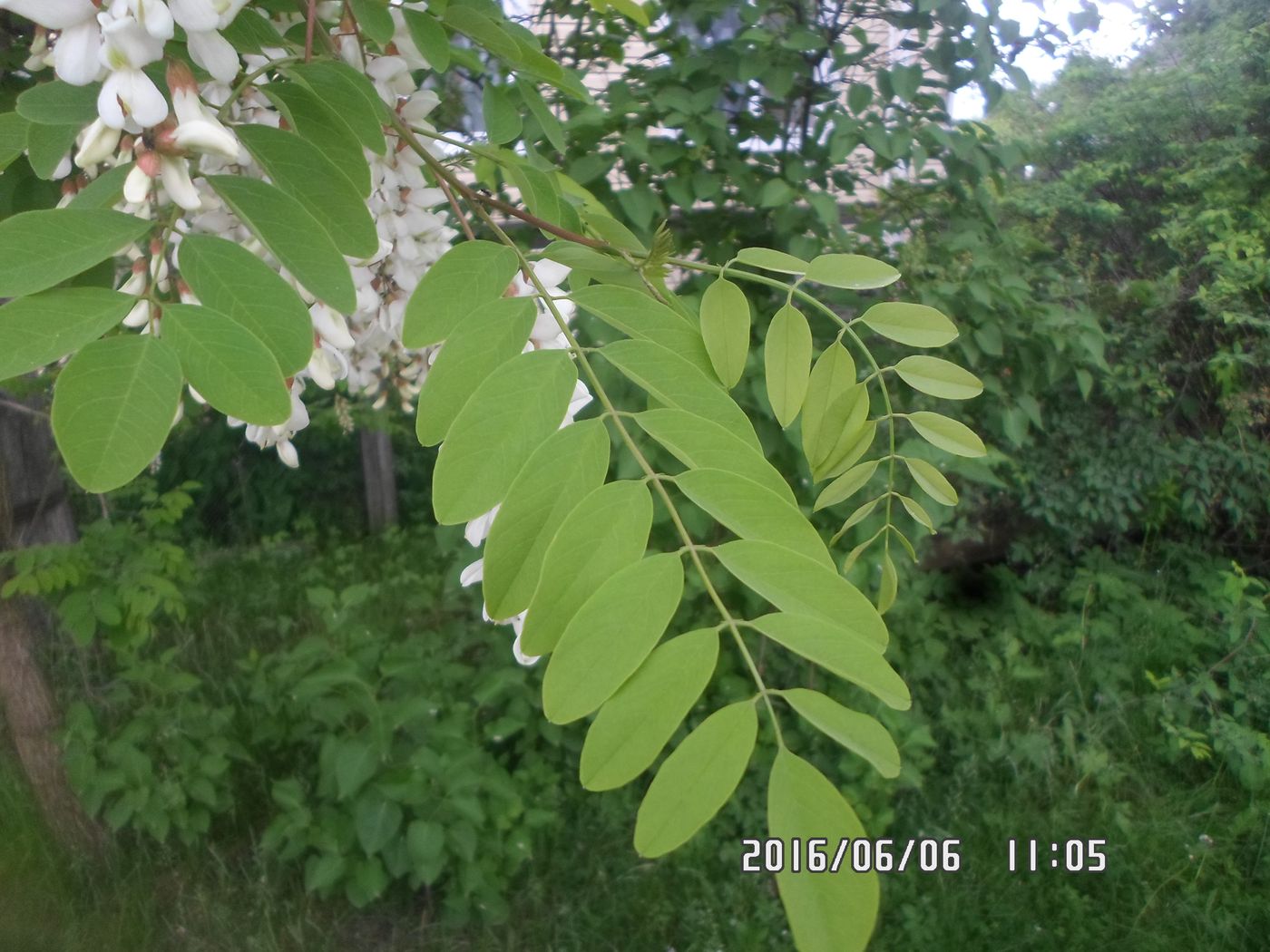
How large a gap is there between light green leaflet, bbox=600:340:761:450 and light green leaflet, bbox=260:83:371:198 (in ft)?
0.88

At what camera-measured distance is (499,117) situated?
1.16 m

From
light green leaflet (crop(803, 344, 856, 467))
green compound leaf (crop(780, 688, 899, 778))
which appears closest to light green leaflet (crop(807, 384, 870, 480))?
light green leaflet (crop(803, 344, 856, 467))

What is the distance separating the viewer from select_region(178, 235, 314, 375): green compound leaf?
655 mm

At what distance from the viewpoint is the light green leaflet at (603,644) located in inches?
21.5

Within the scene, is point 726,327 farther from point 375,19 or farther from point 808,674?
point 808,674

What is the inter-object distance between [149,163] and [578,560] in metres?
0.41

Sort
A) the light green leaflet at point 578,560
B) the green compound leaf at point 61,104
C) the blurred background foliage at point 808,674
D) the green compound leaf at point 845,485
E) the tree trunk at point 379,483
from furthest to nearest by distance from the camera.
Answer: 1. the tree trunk at point 379,483
2. the blurred background foliage at point 808,674
3. the green compound leaf at point 845,485
4. the green compound leaf at point 61,104
5. the light green leaflet at point 578,560

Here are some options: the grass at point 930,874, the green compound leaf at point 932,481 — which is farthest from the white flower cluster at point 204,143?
the grass at point 930,874

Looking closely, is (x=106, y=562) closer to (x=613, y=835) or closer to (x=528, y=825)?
(x=528, y=825)

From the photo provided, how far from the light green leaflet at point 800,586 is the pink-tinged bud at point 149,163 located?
0.47 meters

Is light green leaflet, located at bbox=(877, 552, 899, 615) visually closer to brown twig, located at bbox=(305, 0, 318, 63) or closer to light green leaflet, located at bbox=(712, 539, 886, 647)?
light green leaflet, located at bbox=(712, 539, 886, 647)

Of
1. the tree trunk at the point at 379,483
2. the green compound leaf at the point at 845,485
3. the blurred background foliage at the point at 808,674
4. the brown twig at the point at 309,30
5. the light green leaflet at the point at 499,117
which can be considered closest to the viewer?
the brown twig at the point at 309,30

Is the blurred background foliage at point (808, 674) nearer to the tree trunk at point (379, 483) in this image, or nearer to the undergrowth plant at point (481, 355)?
the undergrowth plant at point (481, 355)

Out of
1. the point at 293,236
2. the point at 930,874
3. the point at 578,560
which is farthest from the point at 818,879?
the point at 930,874
